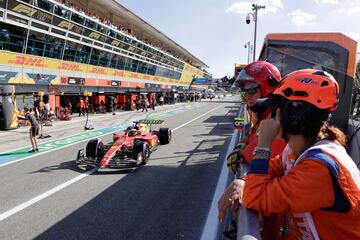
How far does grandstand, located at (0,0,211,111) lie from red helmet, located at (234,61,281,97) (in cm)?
2077

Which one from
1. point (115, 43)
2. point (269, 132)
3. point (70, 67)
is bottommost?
point (269, 132)

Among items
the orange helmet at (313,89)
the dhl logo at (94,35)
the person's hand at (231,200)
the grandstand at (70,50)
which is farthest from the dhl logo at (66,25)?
the orange helmet at (313,89)

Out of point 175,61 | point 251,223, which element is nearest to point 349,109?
point 251,223

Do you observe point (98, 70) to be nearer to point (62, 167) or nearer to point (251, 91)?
point (62, 167)

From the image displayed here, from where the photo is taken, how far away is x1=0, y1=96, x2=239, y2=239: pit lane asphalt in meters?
4.97

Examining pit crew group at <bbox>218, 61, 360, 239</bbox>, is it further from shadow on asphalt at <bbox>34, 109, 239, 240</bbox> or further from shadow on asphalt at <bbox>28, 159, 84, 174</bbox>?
shadow on asphalt at <bbox>28, 159, 84, 174</bbox>

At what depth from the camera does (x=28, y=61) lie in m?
23.7

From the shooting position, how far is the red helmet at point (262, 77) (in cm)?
345

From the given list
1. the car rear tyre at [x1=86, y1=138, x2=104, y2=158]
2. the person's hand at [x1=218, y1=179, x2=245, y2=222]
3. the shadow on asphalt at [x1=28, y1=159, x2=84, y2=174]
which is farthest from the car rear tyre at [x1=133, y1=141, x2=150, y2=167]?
the person's hand at [x1=218, y1=179, x2=245, y2=222]

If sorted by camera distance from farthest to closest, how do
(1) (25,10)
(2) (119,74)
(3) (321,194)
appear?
1. (2) (119,74)
2. (1) (25,10)
3. (3) (321,194)

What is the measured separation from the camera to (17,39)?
22688 millimetres

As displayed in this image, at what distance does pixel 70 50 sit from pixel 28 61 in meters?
6.26

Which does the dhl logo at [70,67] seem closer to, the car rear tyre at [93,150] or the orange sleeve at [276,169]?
the car rear tyre at [93,150]

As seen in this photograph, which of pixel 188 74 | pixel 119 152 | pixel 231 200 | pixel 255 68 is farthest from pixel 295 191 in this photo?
pixel 188 74
